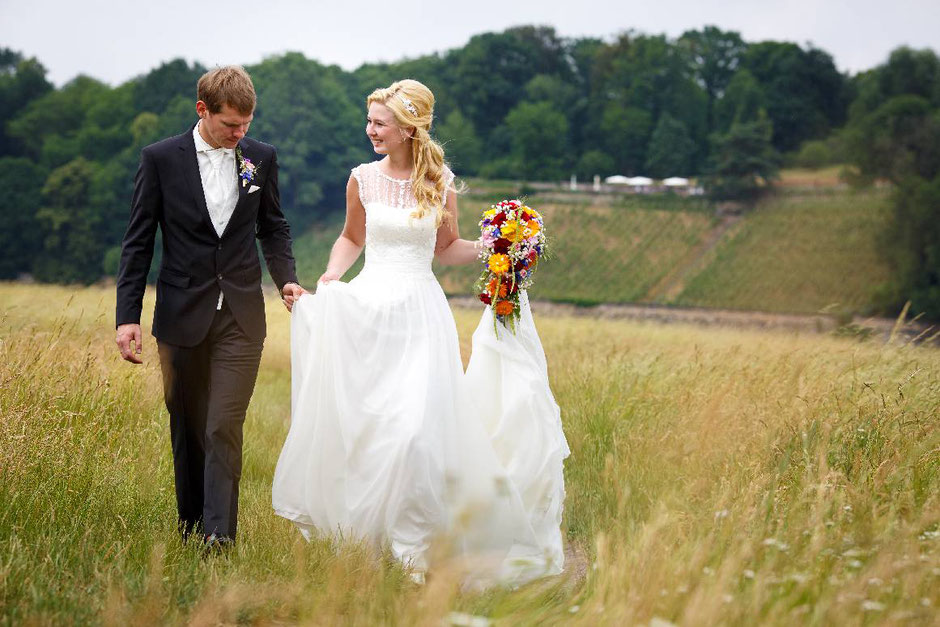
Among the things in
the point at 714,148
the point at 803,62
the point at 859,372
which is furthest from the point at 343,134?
the point at 859,372

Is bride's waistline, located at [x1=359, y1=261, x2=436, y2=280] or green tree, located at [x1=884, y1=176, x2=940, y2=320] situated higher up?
bride's waistline, located at [x1=359, y1=261, x2=436, y2=280]

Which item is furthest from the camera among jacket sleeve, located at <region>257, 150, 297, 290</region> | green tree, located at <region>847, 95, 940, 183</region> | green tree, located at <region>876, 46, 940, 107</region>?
green tree, located at <region>876, 46, 940, 107</region>

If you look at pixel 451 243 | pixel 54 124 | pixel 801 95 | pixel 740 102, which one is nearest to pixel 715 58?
pixel 801 95

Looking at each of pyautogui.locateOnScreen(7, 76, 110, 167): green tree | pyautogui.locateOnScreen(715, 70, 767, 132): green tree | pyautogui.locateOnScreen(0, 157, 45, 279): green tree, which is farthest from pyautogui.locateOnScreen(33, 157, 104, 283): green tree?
pyautogui.locateOnScreen(715, 70, 767, 132): green tree

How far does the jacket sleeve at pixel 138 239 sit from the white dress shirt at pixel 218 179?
0.83ft

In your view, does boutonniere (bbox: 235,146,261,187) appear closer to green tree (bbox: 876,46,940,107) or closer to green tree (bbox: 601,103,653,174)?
green tree (bbox: 876,46,940,107)

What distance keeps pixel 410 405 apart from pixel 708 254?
69562mm

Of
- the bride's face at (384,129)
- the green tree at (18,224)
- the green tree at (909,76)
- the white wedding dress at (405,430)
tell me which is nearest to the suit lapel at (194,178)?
the white wedding dress at (405,430)

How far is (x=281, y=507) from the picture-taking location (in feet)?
18.6

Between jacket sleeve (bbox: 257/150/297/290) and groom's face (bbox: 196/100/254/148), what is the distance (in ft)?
1.28

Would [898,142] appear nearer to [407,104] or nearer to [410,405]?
[407,104]

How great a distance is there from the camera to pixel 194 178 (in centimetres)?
521

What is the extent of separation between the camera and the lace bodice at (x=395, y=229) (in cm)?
602

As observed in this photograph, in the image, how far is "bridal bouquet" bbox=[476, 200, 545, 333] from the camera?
6250mm
